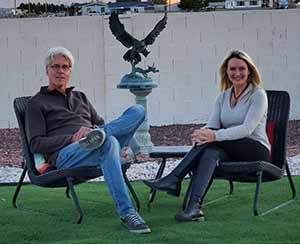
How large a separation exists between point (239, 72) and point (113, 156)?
1040 millimetres

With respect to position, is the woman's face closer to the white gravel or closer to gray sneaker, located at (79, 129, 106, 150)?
gray sneaker, located at (79, 129, 106, 150)

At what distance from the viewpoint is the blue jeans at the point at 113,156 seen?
4.91 meters

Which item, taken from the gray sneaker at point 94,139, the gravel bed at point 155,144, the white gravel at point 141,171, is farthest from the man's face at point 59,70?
the gravel bed at point 155,144

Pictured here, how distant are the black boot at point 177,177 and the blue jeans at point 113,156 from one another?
261 mm

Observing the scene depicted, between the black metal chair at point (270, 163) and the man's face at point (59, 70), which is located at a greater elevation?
the man's face at point (59, 70)

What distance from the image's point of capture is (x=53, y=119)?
5422mm

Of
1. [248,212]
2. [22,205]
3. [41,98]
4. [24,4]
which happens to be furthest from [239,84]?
[24,4]

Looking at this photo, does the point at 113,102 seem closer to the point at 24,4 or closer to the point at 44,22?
the point at 44,22

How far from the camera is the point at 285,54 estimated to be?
1016 cm

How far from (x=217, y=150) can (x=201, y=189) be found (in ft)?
1.00

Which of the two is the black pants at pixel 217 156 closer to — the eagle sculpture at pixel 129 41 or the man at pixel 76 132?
the man at pixel 76 132

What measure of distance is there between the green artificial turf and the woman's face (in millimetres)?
854

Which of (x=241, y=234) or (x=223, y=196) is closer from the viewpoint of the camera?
(x=241, y=234)

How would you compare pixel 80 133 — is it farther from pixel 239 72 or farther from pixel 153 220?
pixel 239 72
